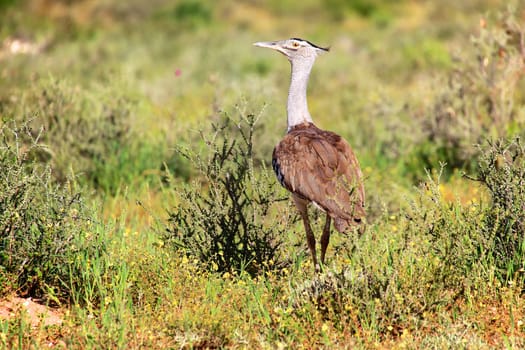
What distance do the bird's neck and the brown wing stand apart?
0.83ft

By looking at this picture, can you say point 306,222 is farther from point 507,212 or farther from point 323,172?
point 507,212

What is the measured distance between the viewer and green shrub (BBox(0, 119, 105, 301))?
3.98 metres

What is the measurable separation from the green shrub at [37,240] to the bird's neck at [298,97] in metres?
1.48

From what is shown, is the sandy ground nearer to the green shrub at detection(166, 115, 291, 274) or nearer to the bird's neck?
the green shrub at detection(166, 115, 291, 274)

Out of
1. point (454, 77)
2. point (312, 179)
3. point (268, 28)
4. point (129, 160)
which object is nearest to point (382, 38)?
point (268, 28)

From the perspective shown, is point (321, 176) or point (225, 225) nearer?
point (321, 176)

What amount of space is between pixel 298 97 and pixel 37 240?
1878 mm

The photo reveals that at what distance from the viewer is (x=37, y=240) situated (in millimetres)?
4020

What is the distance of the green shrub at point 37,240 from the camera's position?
398cm

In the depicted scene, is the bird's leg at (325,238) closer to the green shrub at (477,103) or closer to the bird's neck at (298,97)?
the bird's neck at (298,97)

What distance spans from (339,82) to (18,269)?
8988 millimetres

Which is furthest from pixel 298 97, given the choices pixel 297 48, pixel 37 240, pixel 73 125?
pixel 73 125

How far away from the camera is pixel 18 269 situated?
3.98 metres

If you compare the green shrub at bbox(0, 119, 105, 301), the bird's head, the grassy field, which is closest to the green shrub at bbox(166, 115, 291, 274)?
the grassy field
